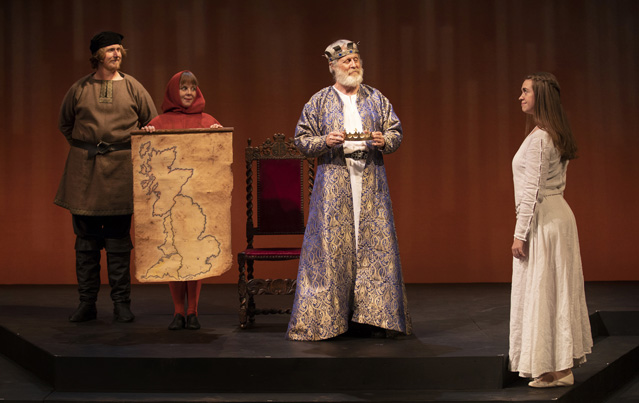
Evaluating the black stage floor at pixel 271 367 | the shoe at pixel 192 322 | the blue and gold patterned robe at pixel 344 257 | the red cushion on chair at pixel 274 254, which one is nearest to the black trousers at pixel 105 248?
the black stage floor at pixel 271 367

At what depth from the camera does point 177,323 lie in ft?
14.6

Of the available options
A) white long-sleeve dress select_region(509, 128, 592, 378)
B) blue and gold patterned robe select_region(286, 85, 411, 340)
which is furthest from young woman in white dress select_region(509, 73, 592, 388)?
blue and gold patterned robe select_region(286, 85, 411, 340)

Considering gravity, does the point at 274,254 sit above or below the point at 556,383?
above

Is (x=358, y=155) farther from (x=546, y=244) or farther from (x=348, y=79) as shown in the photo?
(x=546, y=244)

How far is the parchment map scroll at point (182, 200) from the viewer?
169 inches

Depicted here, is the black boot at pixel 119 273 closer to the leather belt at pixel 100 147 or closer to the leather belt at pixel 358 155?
the leather belt at pixel 100 147

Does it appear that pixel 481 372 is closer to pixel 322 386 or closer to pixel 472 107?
pixel 322 386

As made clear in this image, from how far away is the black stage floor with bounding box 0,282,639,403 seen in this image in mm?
3691

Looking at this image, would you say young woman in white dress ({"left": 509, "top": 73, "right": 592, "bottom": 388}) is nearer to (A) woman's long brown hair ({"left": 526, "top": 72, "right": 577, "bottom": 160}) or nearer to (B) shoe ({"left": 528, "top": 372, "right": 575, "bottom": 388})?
(A) woman's long brown hair ({"left": 526, "top": 72, "right": 577, "bottom": 160})

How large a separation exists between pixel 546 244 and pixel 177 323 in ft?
6.93

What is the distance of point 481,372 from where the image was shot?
3.73 meters

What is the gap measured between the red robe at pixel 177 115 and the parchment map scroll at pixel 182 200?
0.45 feet

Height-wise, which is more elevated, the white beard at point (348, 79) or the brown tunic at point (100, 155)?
the white beard at point (348, 79)

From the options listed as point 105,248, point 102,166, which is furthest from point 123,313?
point 102,166
